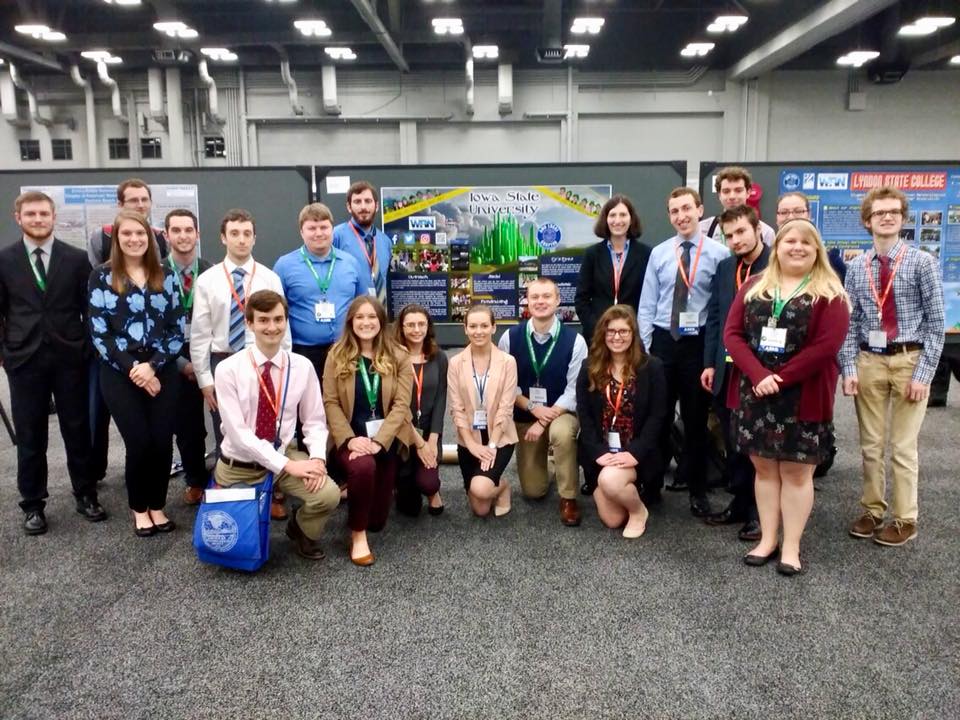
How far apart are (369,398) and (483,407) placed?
57 centimetres

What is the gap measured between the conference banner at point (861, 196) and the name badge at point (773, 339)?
250 centimetres

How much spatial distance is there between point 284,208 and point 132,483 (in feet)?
7.55

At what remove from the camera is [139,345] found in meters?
2.81

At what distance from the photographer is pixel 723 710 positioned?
179 cm

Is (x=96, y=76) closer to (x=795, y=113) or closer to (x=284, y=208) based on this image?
(x=284, y=208)

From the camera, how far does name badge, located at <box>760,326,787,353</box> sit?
244cm

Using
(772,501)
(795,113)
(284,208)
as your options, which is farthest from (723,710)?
(795,113)

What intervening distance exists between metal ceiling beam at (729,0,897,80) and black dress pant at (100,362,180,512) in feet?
26.2

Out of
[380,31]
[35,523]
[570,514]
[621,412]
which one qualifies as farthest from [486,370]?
[380,31]

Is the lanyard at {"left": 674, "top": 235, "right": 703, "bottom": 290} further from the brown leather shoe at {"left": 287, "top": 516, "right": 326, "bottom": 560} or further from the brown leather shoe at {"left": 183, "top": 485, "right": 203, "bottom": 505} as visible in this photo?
the brown leather shoe at {"left": 183, "top": 485, "right": 203, "bottom": 505}

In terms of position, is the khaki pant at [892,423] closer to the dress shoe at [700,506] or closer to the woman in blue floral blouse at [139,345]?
the dress shoe at [700,506]

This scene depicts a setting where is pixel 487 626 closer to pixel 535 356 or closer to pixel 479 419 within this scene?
pixel 479 419

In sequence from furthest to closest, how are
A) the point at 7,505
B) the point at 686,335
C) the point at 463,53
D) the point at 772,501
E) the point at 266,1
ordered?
the point at 463,53, the point at 266,1, the point at 7,505, the point at 686,335, the point at 772,501

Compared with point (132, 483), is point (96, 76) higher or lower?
higher
